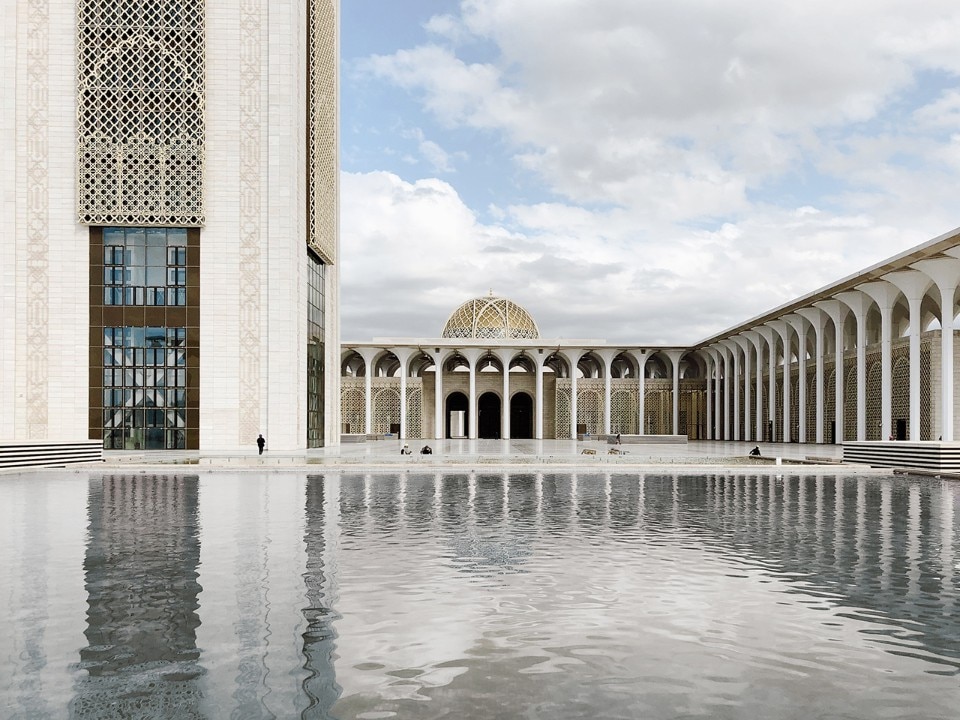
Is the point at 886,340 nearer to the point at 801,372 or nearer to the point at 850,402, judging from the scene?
the point at 850,402

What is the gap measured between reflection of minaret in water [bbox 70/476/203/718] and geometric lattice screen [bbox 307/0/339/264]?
18595 millimetres

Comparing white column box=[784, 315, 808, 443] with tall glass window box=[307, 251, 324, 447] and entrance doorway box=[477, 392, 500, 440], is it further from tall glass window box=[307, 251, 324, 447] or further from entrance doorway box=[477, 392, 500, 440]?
entrance doorway box=[477, 392, 500, 440]

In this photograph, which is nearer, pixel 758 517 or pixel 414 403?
pixel 758 517

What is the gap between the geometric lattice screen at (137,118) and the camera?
2372 cm

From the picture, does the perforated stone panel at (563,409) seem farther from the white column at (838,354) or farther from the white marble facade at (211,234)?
the white marble facade at (211,234)

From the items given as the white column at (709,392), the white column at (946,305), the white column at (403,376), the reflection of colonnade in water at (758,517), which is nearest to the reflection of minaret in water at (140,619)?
the reflection of colonnade in water at (758,517)

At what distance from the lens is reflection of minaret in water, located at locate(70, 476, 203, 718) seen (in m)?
3.43

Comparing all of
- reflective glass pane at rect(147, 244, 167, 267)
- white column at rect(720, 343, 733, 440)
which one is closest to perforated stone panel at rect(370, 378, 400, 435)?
white column at rect(720, 343, 733, 440)

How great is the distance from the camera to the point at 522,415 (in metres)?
51.6

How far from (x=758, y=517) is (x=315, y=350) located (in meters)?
20.2

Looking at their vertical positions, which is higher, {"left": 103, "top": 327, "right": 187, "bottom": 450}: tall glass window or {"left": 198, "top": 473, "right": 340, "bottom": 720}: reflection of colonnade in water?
{"left": 103, "top": 327, "right": 187, "bottom": 450}: tall glass window

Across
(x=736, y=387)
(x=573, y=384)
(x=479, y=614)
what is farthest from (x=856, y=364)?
(x=479, y=614)

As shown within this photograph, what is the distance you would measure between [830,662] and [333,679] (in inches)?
87.4

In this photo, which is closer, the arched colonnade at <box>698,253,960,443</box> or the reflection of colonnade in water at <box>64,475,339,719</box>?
the reflection of colonnade in water at <box>64,475,339,719</box>
